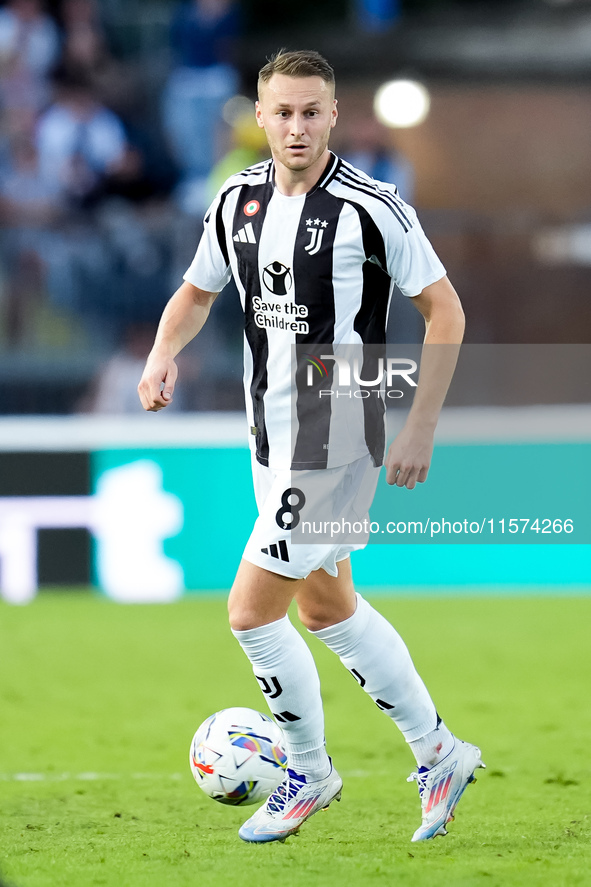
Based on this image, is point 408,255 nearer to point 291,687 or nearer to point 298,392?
point 298,392

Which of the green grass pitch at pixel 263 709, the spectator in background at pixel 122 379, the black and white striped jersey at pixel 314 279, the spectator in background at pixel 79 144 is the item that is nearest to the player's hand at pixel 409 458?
the black and white striped jersey at pixel 314 279

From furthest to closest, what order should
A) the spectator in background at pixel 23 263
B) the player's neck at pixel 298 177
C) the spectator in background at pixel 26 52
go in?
the spectator in background at pixel 26 52 < the spectator in background at pixel 23 263 < the player's neck at pixel 298 177

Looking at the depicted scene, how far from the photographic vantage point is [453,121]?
1005 cm

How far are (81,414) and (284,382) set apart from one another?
5128 millimetres

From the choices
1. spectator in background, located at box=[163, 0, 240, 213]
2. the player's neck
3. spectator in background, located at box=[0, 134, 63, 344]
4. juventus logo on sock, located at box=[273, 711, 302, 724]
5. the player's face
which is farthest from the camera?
spectator in background, located at box=[163, 0, 240, 213]

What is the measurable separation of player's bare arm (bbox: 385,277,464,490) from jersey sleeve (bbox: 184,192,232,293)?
0.60 metres

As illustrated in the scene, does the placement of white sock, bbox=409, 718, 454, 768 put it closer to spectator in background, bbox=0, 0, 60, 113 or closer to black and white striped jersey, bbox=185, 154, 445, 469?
black and white striped jersey, bbox=185, 154, 445, 469

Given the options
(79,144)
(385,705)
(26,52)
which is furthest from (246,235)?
(26,52)

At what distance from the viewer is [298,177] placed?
3.46 meters

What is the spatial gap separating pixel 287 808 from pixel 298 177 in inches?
71.2

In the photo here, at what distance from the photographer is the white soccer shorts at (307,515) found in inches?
134

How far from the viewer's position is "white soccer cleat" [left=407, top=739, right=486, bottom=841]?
3.62 metres

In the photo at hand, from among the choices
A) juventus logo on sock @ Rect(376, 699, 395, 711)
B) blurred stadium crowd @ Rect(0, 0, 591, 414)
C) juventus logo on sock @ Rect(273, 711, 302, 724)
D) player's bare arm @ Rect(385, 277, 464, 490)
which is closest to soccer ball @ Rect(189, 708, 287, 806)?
juventus logo on sock @ Rect(273, 711, 302, 724)

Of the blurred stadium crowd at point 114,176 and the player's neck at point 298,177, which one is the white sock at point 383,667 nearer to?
the player's neck at point 298,177
